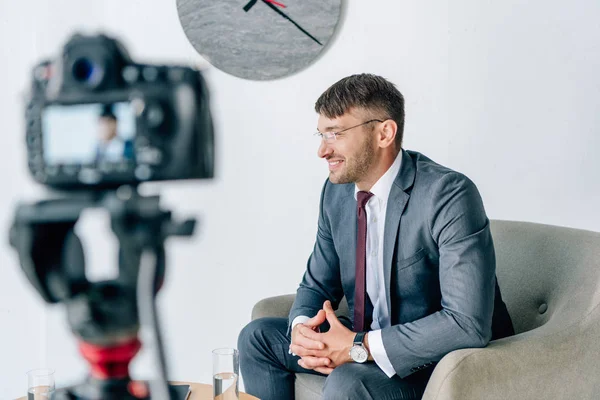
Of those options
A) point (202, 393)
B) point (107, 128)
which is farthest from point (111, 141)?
point (202, 393)

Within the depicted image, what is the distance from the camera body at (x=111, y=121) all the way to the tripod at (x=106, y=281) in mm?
19

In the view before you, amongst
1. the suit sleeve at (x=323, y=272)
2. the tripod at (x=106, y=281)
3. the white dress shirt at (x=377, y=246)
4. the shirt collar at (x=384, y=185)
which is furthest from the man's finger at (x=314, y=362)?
the tripod at (x=106, y=281)

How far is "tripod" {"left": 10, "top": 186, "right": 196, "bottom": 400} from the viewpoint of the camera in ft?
1.65

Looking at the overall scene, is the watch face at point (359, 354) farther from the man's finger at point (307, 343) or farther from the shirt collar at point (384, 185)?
the shirt collar at point (384, 185)

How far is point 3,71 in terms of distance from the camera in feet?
8.46

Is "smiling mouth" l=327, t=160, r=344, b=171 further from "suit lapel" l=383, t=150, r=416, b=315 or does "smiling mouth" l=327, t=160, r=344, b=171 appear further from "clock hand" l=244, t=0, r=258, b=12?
"clock hand" l=244, t=0, r=258, b=12

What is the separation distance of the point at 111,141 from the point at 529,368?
1.35 meters

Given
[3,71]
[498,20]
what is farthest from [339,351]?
[3,71]

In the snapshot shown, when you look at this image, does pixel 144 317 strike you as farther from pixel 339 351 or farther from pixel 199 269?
pixel 199 269

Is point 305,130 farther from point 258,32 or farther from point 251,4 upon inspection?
point 251,4

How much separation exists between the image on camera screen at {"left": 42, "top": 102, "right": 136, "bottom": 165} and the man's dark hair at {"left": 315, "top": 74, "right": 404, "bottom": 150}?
1.50 metres

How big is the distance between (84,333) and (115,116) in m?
0.16

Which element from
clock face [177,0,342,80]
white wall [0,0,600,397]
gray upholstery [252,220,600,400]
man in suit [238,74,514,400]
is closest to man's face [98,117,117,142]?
gray upholstery [252,220,600,400]

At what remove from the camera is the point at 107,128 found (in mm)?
506
